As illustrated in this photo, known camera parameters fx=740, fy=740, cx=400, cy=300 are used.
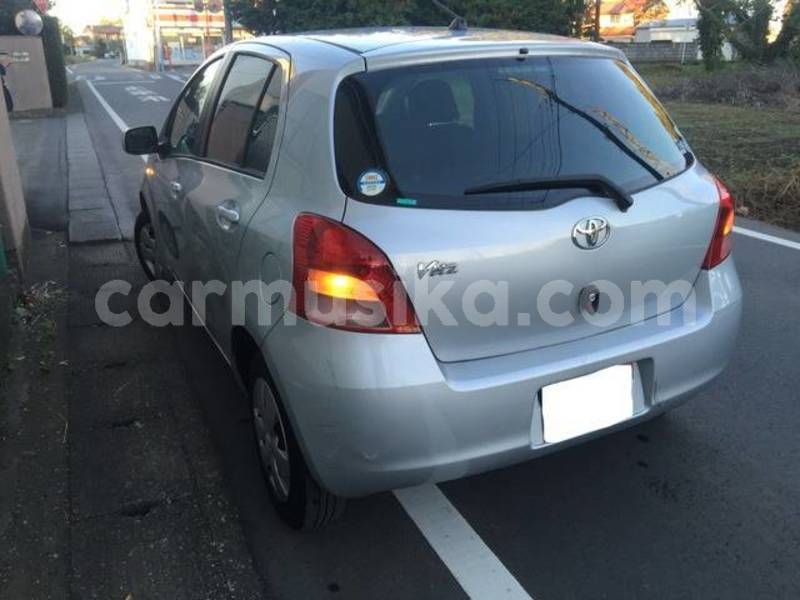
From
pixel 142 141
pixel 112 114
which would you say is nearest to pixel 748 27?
pixel 112 114

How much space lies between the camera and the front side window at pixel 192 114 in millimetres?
3615

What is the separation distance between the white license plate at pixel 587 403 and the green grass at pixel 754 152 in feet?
16.3

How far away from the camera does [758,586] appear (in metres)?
2.38

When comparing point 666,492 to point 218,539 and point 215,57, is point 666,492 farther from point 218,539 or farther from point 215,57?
point 215,57

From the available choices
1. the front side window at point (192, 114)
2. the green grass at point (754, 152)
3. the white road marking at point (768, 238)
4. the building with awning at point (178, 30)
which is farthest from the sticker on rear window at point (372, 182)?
the building with awning at point (178, 30)

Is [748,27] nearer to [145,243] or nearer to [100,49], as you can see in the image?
[145,243]

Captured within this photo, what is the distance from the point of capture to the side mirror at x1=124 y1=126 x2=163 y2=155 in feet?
13.4

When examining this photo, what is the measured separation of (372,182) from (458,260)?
0.35 meters

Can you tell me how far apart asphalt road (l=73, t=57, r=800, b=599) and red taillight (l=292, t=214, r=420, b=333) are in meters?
0.91

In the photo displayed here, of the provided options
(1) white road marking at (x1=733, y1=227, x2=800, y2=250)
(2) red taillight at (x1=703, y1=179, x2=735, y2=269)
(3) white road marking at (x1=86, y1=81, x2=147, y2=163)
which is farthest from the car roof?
(3) white road marking at (x1=86, y1=81, x2=147, y2=163)

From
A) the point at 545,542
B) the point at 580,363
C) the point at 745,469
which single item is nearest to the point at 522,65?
the point at 580,363

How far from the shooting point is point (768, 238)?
6.18 meters

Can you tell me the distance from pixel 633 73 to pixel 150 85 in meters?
30.6

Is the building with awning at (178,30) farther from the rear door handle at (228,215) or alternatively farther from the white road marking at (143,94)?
the rear door handle at (228,215)
